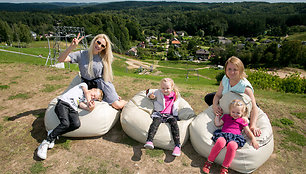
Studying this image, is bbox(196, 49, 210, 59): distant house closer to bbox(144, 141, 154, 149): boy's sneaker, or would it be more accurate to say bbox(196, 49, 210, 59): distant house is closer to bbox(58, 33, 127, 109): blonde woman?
bbox(58, 33, 127, 109): blonde woman

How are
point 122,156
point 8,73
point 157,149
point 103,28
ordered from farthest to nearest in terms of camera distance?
1. point 103,28
2. point 8,73
3. point 157,149
4. point 122,156

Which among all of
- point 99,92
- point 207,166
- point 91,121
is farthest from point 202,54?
point 207,166

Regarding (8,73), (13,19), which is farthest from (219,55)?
(13,19)

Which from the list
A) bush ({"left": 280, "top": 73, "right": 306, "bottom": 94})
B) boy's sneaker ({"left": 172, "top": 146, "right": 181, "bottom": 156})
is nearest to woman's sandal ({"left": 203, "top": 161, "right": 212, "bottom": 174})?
boy's sneaker ({"left": 172, "top": 146, "right": 181, "bottom": 156})

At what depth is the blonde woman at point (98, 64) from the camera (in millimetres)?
4270

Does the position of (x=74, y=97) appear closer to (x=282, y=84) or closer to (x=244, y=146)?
(x=244, y=146)

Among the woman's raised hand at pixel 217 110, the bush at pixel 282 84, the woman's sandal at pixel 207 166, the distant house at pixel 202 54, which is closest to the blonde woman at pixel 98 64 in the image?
the woman's raised hand at pixel 217 110

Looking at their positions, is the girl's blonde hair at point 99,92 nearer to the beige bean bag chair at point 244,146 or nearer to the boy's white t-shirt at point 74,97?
the boy's white t-shirt at point 74,97

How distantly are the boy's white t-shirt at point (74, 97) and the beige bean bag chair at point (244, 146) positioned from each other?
2.35 meters

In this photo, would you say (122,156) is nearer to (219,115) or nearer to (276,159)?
(219,115)

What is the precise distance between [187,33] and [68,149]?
118 meters

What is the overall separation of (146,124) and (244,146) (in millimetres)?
1829

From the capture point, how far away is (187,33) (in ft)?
376

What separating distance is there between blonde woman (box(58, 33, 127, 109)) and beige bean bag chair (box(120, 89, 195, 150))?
506mm
